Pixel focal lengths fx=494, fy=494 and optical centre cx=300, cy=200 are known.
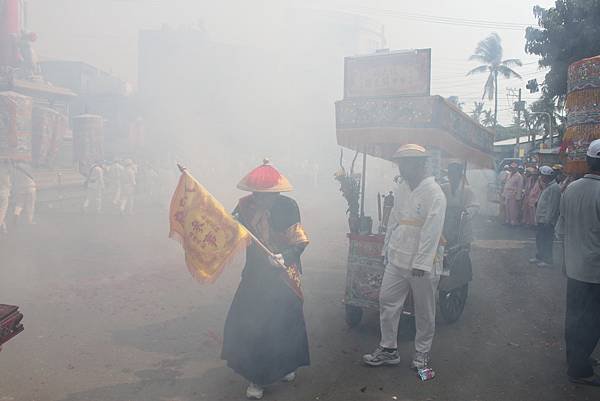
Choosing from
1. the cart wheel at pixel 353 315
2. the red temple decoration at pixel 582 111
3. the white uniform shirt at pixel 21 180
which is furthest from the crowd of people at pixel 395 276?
the white uniform shirt at pixel 21 180

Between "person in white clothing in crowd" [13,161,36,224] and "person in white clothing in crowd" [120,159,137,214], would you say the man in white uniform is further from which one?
"person in white clothing in crowd" [120,159,137,214]

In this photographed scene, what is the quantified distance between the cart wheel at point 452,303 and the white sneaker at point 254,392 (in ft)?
7.99

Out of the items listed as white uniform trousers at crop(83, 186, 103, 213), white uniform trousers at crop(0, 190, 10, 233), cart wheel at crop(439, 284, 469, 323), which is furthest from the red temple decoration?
white uniform trousers at crop(83, 186, 103, 213)

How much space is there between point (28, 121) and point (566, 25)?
14.9 metres

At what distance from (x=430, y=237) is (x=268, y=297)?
139 cm

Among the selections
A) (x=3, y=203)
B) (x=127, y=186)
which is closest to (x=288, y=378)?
(x=3, y=203)

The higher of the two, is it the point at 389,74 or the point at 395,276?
the point at 389,74

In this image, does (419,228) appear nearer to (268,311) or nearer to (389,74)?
(268,311)

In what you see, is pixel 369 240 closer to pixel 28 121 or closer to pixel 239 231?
pixel 239 231

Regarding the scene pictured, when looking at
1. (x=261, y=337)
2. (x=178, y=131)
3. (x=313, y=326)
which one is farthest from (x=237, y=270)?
(x=178, y=131)

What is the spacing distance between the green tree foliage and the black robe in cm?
1080

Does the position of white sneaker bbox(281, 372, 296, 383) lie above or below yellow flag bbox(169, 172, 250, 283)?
below

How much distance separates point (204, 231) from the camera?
3.59 m

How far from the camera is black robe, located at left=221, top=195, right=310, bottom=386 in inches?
147
